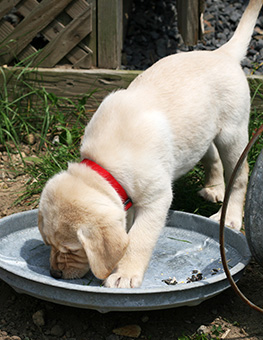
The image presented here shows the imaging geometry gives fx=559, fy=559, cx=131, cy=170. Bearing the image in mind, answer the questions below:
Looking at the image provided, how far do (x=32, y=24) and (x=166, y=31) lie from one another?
2763 millimetres

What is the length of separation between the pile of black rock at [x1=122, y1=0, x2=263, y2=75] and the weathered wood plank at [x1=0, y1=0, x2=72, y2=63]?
5.73ft

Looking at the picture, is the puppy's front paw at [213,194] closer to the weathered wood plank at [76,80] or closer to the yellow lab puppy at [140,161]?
the yellow lab puppy at [140,161]

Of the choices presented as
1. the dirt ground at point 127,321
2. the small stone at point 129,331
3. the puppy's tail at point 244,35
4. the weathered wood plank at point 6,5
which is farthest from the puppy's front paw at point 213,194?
the weathered wood plank at point 6,5

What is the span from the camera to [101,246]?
112 inches

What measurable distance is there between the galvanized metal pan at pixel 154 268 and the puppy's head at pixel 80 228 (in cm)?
12

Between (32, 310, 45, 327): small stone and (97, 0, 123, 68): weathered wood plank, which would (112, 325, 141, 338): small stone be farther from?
(97, 0, 123, 68): weathered wood plank

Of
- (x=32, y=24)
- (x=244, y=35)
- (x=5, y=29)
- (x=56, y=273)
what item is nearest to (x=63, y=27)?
(x=32, y=24)

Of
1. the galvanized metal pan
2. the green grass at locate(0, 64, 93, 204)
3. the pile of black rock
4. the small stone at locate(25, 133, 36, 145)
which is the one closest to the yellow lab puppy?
the galvanized metal pan

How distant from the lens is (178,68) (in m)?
3.74

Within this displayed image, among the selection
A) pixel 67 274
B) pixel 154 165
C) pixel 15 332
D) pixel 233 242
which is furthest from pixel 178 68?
pixel 15 332

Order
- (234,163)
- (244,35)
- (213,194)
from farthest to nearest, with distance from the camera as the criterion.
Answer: (213,194) → (244,35) → (234,163)

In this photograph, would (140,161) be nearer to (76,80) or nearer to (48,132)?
(48,132)

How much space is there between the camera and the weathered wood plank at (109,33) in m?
5.41

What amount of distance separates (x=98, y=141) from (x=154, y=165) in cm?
36
